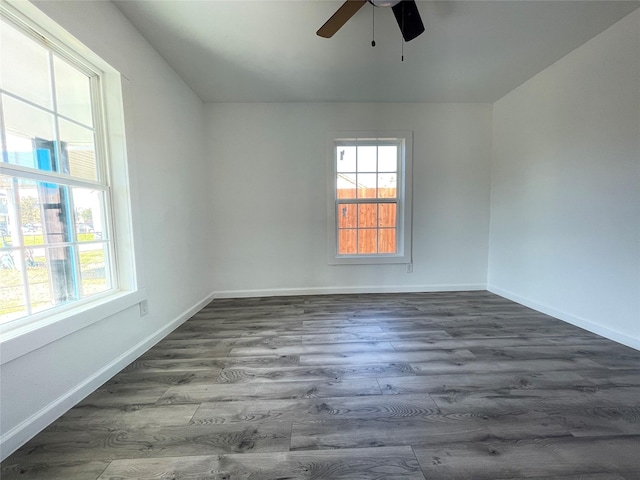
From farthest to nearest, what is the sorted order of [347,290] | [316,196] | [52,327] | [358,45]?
1. [347,290]
2. [316,196]
3. [358,45]
4. [52,327]

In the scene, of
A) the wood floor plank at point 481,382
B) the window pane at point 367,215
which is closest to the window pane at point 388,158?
the window pane at point 367,215

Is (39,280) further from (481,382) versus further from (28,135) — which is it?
(481,382)

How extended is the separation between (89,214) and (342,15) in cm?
225

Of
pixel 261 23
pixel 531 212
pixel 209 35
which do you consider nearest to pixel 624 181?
pixel 531 212

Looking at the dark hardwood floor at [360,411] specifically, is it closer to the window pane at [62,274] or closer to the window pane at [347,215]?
the window pane at [62,274]

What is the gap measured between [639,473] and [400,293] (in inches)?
96.4

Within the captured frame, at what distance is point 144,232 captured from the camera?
6.64 ft

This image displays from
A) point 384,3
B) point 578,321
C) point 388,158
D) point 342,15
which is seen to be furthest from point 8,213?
point 578,321

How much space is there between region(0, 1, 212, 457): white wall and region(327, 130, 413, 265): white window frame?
1.67 meters

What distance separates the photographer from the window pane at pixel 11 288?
47.0 inches

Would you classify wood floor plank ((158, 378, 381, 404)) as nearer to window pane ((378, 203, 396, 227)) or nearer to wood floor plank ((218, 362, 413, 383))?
wood floor plank ((218, 362, 413, 383))

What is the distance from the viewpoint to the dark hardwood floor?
1028mm

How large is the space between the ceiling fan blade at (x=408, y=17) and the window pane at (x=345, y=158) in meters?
1.55

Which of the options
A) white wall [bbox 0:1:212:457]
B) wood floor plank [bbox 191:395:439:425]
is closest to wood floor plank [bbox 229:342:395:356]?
wood floor plank [bbox 191:395:439:425]
